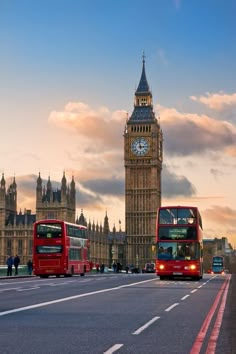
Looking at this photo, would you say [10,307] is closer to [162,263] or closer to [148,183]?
[162,263]

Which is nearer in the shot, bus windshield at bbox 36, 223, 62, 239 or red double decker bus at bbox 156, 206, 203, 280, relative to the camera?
red double decker bus at bbox 156, 206, 203, 280

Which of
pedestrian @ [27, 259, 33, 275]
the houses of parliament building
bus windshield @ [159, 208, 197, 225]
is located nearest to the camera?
bus windshield @ [159, 208, 197, 225]

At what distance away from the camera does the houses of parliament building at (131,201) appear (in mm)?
133875

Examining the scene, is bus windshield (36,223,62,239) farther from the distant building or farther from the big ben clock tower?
the big ben clock tower

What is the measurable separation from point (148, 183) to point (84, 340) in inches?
5331

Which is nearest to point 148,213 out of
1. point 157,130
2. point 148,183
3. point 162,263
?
point 148,183

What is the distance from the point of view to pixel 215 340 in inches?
432

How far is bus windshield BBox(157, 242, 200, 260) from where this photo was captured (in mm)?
39094

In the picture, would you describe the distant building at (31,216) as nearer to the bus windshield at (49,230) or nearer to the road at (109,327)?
the bus windshield at (49,230)


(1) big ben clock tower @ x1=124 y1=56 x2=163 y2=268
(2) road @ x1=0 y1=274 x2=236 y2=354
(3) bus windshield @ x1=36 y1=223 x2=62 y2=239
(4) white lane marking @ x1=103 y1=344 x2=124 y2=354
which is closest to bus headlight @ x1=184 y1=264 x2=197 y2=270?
(3) bus windshield @ x1=36 y1=223 x2=62 y2=239

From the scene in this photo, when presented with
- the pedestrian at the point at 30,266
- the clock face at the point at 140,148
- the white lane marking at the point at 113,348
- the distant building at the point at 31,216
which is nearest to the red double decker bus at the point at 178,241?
the pedestrian at the point at 30,266

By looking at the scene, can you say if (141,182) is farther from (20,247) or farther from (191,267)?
(191,267)

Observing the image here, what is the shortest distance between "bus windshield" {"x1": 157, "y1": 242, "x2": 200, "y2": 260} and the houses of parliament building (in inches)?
3664

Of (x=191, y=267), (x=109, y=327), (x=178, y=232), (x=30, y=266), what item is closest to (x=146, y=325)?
(x=109, y=327)
